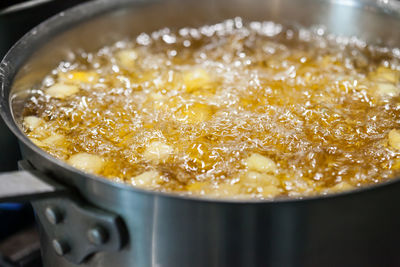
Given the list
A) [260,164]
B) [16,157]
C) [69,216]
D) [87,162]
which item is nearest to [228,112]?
[260,164]

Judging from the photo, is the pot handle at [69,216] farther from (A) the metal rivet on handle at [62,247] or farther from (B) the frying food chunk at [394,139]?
(B) the frying food chunk at [394,139]

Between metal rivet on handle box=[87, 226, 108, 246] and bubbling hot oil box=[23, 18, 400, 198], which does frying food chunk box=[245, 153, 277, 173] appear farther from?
metal rivet on handle box=[87, 226, 108, 246]

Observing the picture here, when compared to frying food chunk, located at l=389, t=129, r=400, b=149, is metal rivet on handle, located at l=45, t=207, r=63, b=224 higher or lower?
lower

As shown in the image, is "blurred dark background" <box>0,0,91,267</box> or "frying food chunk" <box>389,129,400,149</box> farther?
"blurred dark background" <box>0,0,91,267</box>

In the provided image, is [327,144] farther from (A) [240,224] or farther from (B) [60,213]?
(B) [60,213]

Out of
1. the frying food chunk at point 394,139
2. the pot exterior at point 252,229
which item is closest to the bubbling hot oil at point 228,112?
the frying food chunk at point 394,139

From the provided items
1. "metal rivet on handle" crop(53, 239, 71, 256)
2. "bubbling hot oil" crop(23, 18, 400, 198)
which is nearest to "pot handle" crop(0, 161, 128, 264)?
"metal rivet on handle" crop(53, 239, 71, 256)
